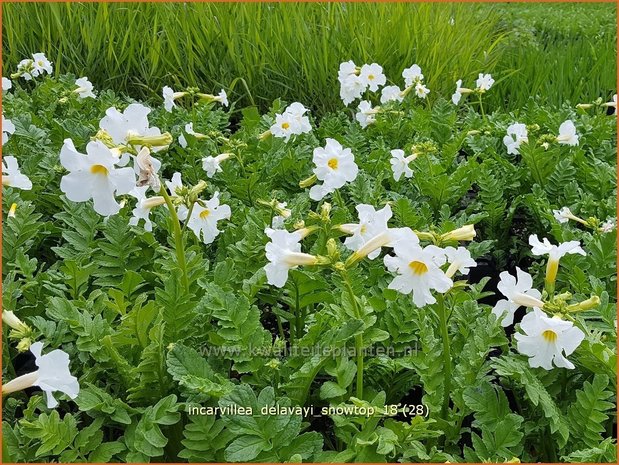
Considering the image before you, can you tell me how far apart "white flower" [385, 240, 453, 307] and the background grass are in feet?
9.12

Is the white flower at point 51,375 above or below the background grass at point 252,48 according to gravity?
above

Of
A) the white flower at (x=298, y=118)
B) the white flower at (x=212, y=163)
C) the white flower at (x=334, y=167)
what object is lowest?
the white flower at (x=298, y=118)

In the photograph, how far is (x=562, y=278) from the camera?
6.51ft

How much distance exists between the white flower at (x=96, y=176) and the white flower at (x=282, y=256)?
33 centimetres

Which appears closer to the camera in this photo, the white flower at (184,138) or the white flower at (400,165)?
the white flower at (400,165)

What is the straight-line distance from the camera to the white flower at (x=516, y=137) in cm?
264

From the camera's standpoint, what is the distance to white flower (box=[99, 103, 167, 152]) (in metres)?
1.46

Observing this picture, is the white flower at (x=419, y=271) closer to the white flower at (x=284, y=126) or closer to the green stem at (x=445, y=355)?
the green stem at (x=445, y=355)

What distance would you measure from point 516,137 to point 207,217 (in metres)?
1.45

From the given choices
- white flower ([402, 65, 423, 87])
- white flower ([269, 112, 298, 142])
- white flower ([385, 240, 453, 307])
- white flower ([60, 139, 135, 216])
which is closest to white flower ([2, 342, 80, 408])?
white flower ([60, 139, 135, 216])

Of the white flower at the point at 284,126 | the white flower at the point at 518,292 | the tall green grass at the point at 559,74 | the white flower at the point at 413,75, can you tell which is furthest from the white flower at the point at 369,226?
the tall green grass at the point at 559,74

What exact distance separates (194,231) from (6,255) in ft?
1.87

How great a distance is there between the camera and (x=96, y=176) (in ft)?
4.57

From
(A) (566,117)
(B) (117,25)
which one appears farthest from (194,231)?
(B) (117,25)
